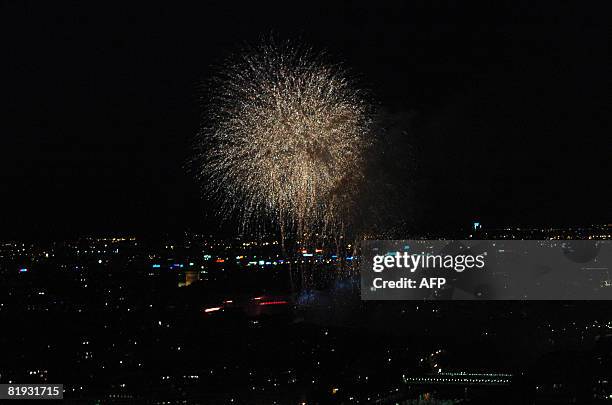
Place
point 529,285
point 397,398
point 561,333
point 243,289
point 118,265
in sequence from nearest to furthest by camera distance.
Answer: point 397,398 → point 561,333 → point 529,285 → point 243,289 → point 118,265

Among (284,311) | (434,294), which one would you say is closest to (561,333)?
(434,294)

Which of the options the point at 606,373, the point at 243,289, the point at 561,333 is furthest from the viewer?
the point at 243,289

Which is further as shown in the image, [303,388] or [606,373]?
[303,388]

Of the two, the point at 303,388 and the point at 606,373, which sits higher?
the point at 606,373

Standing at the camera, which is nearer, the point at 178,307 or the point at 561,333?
the point at 561,333

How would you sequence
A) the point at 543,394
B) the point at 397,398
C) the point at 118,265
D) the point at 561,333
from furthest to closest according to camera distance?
the point at 118,265 → the point at 561,333 → the point at 397,398 → the point at 543,394

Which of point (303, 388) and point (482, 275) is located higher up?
point (482, 275)

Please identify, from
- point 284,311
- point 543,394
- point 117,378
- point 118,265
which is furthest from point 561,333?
point 118,265

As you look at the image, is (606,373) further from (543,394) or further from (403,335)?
(403,335)

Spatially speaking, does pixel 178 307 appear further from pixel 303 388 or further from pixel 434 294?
pixel 303 388
